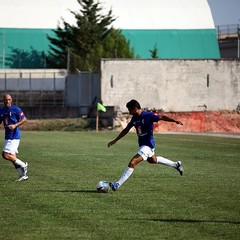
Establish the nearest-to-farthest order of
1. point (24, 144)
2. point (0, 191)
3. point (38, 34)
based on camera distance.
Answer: point (0, 191)
point (24, 144)
point (38, 34)

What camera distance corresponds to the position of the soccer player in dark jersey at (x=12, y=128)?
1953cm

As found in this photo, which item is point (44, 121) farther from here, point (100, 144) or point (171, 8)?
point (171, 8)

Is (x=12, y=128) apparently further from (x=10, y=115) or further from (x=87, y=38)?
(x=87, y=38)

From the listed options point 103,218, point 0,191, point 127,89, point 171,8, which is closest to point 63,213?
point 103,218

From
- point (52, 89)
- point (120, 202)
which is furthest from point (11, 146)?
point (52, 89)

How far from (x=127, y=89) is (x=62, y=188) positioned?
3989cm

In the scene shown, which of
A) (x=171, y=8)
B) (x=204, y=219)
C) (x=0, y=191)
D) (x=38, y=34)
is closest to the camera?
(x=204, y=219)

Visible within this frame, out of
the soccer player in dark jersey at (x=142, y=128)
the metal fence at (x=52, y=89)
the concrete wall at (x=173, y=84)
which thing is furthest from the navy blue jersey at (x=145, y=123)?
the metal fence at (x=52, y=89)

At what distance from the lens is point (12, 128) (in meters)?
19.4

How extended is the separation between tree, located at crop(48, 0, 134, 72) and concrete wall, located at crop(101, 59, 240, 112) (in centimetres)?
1638

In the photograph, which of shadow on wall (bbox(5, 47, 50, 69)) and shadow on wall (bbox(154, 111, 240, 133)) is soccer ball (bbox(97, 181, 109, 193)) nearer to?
shadow on wall (bbox(154, 111, 240, 133))

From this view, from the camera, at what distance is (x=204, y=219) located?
12734 mm

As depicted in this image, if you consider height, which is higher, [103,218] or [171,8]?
[171,8]

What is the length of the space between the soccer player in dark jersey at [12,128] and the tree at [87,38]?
179ft
